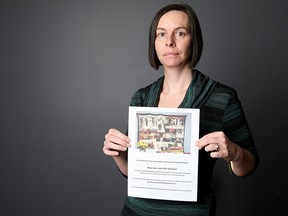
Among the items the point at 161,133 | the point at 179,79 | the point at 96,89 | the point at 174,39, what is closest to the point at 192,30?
the point at 174,39

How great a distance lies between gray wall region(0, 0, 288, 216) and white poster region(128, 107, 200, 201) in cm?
114

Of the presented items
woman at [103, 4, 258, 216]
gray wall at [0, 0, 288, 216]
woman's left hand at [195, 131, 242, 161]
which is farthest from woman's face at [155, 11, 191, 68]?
gray wall at [0, 0, 288, 216]

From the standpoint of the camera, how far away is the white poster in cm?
111

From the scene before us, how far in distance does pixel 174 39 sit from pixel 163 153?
0.40 m

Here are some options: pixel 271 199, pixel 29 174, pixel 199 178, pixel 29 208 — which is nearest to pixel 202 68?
pixel 271 199

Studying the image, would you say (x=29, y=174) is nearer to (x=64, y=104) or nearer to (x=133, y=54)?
(x=64, y=104)

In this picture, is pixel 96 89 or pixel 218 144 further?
pixel 96 89

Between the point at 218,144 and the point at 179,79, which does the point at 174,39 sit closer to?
the point at 179,79

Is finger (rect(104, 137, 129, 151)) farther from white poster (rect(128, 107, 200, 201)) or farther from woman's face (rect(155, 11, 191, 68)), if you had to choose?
woman's face (rect(155, 11, 191, 68))

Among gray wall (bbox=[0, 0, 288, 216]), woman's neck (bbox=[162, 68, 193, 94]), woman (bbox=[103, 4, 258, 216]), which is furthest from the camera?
gray wall (bbox=[0, 0, 288, 216])

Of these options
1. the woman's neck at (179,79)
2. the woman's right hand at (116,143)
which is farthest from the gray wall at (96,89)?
the woman's right hand at (116,143)

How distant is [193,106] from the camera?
1202 mm

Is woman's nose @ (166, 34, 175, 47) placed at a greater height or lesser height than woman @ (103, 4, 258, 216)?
greater

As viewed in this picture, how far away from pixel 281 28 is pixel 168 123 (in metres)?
1.34
